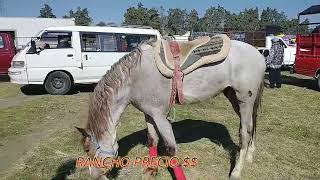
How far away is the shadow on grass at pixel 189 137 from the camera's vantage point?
195 inches

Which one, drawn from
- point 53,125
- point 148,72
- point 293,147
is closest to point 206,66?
point 148,72

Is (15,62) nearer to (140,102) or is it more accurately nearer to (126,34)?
(126,34)

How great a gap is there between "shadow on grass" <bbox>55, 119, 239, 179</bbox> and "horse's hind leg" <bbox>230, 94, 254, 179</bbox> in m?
0.32

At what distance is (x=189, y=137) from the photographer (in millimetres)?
6168

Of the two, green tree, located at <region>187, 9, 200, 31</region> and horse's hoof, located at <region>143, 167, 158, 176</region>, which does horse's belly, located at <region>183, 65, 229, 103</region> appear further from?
green tree, located at <region>187, 9, 200, 31</region>

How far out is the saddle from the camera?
399 centimetres

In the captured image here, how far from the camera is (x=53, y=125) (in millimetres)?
7496

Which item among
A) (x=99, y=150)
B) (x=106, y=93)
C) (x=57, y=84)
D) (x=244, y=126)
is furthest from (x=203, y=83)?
(x=57, y=84)

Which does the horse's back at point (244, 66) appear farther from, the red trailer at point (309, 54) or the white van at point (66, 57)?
Result: the red trailer at point (309, 54)

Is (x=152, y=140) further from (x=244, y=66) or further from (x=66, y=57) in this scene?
(x=66, y=57)

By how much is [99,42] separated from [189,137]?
20.5ft

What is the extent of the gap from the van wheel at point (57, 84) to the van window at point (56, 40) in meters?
0.81

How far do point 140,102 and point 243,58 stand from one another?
140 centimetres

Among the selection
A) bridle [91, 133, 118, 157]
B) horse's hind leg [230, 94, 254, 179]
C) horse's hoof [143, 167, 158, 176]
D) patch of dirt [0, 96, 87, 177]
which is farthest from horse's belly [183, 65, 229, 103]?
patch of dirt [0, 96, 87, 177]
